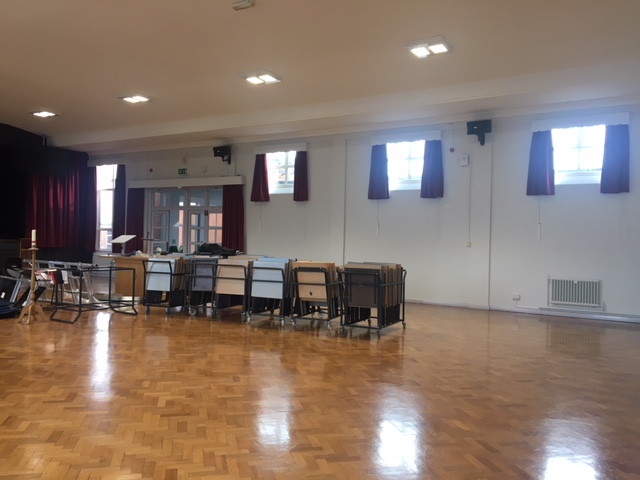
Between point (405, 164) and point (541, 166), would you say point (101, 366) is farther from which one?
point (541, 166)

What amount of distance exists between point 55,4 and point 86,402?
4.21 meters

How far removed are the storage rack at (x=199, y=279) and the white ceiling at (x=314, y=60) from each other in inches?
108

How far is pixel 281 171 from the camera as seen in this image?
1090 centimetres

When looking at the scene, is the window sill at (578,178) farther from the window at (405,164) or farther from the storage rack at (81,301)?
the storage rack at (81,301)

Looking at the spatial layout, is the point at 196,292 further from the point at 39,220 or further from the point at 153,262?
the point at 39,220

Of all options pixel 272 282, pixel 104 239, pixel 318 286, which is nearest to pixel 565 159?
Result: pixel 318 286

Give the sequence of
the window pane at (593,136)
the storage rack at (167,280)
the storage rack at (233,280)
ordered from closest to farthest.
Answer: the storage rack at (233,280)
the storage rack at (167,280)
the window pane at (593,136)

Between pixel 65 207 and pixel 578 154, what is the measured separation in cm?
1169

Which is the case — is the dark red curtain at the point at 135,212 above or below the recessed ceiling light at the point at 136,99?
below

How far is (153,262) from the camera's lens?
281 inches

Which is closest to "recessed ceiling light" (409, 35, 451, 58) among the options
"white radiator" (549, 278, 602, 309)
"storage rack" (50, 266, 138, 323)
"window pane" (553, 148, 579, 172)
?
"window pane" (553, 148, 579, 172)

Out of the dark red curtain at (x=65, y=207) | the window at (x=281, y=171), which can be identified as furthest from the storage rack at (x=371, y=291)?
the dark red curtain at (x=65, y=207)

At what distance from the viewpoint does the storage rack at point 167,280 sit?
23.1 feet

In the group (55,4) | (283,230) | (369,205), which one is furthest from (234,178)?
(55,4)
